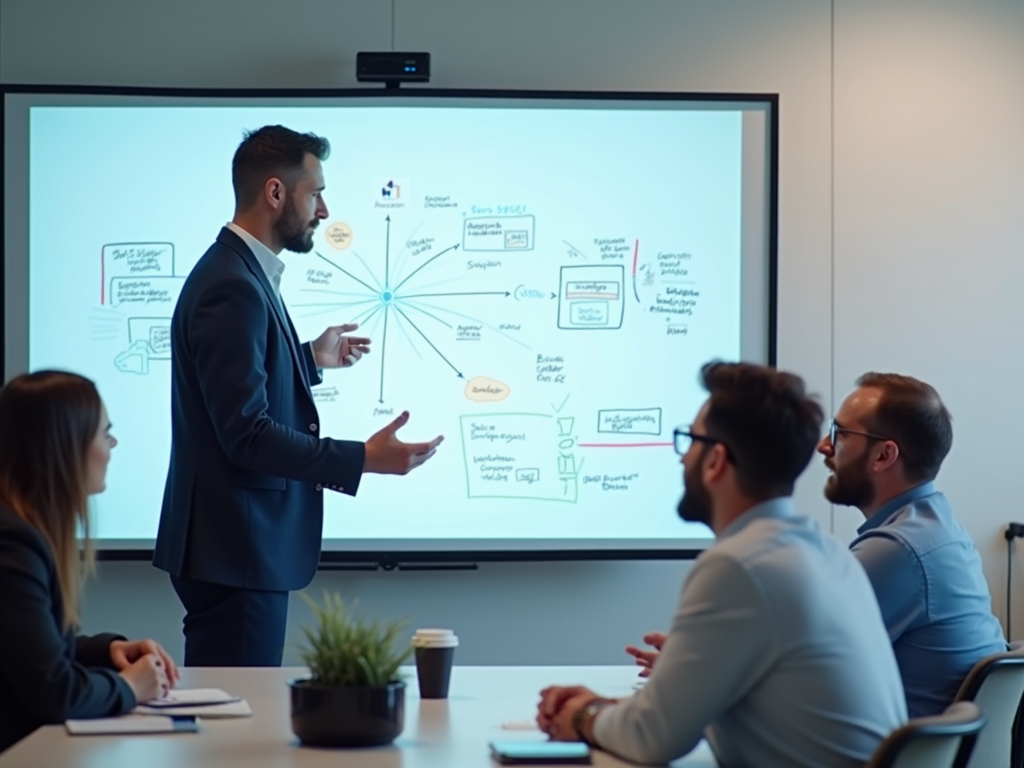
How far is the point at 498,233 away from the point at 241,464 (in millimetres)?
1726

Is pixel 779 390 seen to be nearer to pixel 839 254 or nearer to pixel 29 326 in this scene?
pixel 839 254

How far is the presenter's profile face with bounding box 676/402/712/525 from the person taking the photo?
1995 millimetres

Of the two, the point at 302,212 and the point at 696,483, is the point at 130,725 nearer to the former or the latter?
the point at 696,483

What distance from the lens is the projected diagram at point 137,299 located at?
4391mm

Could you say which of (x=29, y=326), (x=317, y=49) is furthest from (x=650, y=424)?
(x=29, y=326)

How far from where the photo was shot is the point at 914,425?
2816mm

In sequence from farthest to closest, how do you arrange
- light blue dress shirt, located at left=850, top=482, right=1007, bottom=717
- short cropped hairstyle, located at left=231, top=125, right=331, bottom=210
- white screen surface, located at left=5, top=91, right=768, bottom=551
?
white screen surface, located at left=5, top=91, right=768, bottom=551 → short cropped hairstyle, located at left=231, top=125, right=331, bottom=210 → light blue dress shirt, located at left=850, top=482, right=1007, bottom=717

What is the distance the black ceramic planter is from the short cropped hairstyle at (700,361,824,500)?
0.61 m

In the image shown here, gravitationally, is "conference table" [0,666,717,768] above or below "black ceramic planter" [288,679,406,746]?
below

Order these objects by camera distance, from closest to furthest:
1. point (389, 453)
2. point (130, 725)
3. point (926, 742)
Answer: point (926, 742), point (130, 725), point (389, 453)

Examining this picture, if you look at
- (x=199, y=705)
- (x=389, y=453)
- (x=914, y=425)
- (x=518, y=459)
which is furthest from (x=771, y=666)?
(x=518, y=459)

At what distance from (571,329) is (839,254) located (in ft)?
3.20

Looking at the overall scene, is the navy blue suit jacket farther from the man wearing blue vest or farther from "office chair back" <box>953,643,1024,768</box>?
"office chair back" <box>953,643,1024,768</box>

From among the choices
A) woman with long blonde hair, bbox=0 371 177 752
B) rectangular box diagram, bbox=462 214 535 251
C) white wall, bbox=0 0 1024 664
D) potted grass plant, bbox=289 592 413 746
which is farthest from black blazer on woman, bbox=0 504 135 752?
rectangular box diagram, bbox=462 214 535 251
